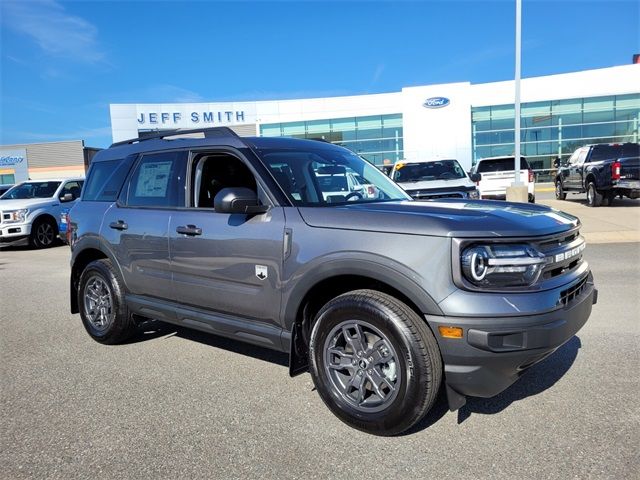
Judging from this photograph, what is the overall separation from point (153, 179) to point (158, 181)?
10 centimetres

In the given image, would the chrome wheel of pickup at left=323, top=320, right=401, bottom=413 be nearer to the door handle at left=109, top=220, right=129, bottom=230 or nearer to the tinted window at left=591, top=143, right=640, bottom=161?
the door handle at left=109, top=220, right=129, bottom=230

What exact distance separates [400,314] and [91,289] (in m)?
3.61

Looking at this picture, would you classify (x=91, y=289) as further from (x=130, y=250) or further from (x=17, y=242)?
(x=17, y=242)

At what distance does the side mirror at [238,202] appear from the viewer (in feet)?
11.1

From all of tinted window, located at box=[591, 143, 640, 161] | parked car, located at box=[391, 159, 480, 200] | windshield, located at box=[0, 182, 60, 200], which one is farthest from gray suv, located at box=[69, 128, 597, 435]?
tinted window, located at box=[591, 143, 640, 161]

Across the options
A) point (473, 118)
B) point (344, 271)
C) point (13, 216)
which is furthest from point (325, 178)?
point (473, 118)

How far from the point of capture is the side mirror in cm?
338

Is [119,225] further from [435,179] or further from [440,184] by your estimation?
[435,179]

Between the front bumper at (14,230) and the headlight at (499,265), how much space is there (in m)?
13.8

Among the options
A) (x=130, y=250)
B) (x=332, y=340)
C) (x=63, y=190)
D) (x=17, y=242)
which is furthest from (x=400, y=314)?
(x=17, y=242)

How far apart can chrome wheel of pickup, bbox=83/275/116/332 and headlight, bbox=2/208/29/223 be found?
32.8ft

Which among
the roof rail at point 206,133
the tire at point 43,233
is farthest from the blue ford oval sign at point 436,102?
the roof rail at point 206,133

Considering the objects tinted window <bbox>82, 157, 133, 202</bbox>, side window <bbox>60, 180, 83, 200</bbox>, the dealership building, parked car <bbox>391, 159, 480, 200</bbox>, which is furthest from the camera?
the dealership building

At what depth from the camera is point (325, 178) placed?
412 cm
